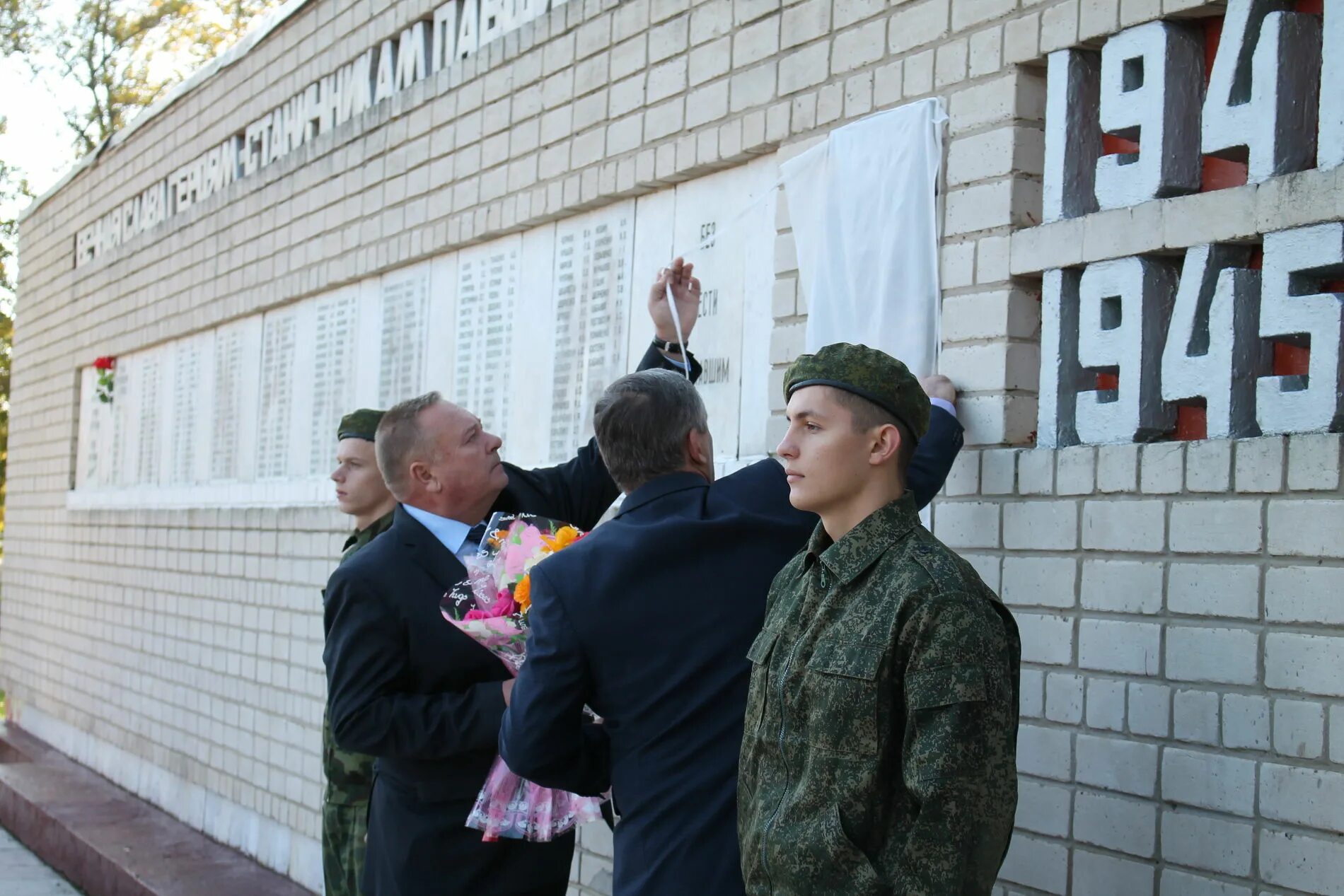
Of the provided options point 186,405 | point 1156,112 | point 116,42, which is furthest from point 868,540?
point 116,42

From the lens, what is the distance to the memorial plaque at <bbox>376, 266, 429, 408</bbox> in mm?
6785

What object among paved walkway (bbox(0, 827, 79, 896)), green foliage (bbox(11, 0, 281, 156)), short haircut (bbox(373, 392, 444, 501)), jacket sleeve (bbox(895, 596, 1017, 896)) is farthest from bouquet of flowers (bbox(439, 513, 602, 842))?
green foliage (bbox(11, 0, 281, 156))

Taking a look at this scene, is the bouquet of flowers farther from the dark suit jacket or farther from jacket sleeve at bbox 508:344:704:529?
jacket sleeve at bbox 508:344:704:529

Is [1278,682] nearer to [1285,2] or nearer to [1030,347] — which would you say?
[1030,347]

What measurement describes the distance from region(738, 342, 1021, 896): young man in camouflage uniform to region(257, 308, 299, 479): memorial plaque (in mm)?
5825

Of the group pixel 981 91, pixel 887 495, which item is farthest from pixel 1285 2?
pixel 887 495

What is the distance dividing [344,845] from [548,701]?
1.88 meters

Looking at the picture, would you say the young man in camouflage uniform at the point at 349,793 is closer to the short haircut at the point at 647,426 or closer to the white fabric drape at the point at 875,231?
the white fabric drape at the point at 875,231

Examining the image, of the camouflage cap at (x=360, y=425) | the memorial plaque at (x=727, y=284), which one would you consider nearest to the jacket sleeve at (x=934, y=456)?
the memorial plaque at (x=727, y=284)

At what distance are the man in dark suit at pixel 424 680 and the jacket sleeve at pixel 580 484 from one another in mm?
360

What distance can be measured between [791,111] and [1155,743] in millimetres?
2162

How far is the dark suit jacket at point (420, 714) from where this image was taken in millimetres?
3514

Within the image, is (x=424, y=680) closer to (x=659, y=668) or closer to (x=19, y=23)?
(x=659, y=668)

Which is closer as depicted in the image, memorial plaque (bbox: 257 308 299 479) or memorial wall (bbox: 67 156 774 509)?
memorial wall (bbox: 67 156 774 509)
